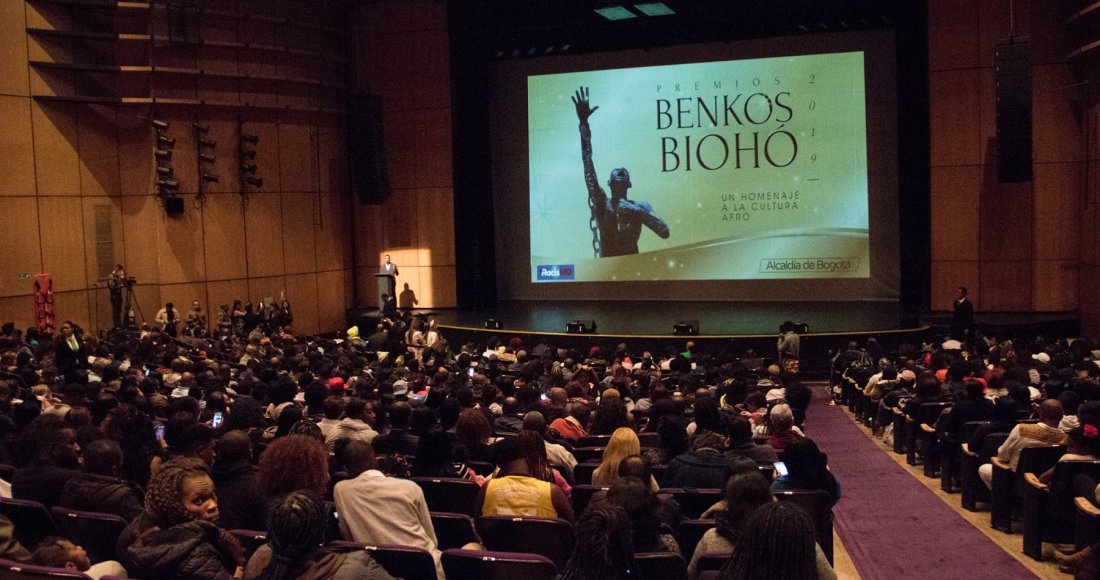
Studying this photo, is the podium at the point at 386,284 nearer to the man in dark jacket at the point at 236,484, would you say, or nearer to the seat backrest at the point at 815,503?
the man in dark jacket at the point at 236,484

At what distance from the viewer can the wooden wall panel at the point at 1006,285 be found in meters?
18.2

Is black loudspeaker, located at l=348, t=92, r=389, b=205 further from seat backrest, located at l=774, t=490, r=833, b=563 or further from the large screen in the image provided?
seat backrest, located at l=774, t=490, r=833, b=563

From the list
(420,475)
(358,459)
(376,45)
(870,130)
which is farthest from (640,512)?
(376,45)

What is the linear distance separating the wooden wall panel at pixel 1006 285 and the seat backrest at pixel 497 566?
1663 centimetres

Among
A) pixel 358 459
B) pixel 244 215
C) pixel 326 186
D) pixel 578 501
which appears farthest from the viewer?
pixel 326 186

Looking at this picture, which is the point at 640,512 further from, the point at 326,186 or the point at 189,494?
the point at 326,186

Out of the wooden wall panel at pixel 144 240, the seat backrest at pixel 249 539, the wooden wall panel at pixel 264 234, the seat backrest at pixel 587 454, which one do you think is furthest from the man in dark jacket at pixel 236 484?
the wooden wall panel at pixel 264 234

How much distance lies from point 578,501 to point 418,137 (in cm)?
1767

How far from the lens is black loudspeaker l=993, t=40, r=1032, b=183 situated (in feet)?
52.0

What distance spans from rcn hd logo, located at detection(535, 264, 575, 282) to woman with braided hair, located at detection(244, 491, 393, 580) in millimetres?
18278

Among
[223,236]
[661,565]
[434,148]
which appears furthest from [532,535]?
[434,148]

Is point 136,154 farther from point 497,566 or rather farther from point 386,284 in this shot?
point 497,566

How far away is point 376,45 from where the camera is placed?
22.1 meters

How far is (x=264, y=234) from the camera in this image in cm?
2042
